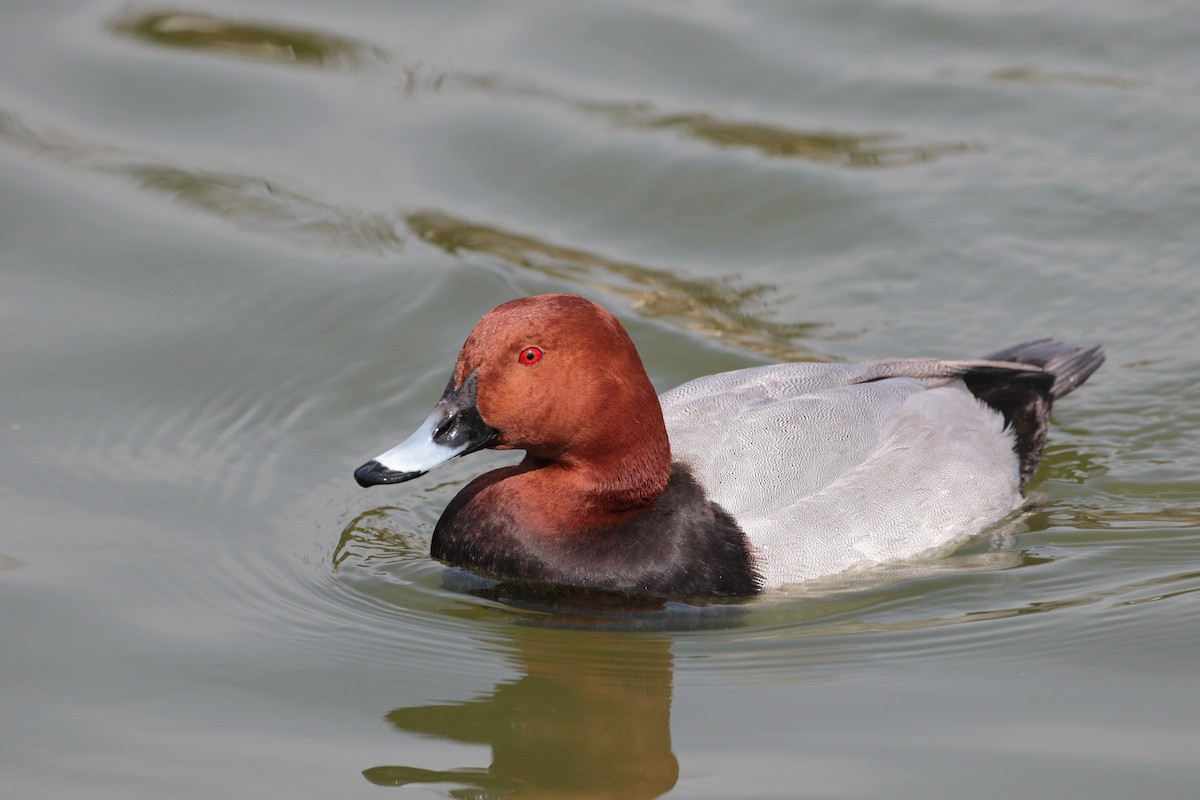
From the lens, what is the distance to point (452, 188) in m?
9.70

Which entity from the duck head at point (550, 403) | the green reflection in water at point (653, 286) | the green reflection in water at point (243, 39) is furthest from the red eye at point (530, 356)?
the green reflection in water at point (243, 39)

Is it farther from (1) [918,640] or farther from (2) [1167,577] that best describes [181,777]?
(2) [1167,577]

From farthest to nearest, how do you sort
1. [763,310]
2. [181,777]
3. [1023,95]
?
1. [1023,95]
2. [763,310]
3. [181,777]

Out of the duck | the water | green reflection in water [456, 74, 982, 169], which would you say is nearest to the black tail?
the water

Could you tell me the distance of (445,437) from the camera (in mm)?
5719

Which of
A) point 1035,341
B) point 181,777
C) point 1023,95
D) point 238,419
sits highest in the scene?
point 1023,95

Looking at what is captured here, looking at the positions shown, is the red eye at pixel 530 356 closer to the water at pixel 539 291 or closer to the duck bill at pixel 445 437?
the duck bill at pixel 445 437

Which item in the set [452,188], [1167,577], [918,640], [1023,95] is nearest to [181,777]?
[918,640]

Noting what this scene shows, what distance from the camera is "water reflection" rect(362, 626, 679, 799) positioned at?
15.7 ft

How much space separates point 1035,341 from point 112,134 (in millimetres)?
5713

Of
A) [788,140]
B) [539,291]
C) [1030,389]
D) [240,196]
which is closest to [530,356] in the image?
[1030,389]

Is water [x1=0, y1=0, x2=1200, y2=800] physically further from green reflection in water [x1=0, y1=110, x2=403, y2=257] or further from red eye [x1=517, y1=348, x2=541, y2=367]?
red eye [x1=517, y1=348, x2=541, y2=367]

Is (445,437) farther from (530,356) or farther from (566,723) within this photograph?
(566,723)

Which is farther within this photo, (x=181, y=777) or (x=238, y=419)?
(x=238, y=419)
